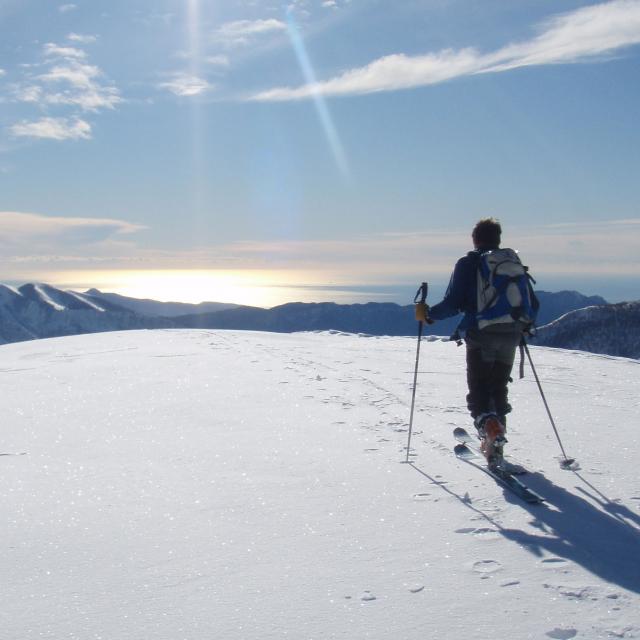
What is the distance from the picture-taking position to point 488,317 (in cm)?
589

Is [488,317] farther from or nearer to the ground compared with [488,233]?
nearer to the ground

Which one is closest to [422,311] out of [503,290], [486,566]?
[503,290]

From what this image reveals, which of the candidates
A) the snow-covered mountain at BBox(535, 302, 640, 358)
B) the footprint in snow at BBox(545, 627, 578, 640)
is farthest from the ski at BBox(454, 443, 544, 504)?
the snow-covered mountain at BBox(535, 302, 640, 358)

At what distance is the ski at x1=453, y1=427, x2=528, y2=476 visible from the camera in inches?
222

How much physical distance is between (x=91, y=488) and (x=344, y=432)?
2928mm

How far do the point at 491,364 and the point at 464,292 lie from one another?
0.74 meters

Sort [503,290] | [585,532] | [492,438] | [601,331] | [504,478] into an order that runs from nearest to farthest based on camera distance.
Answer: [585,532] → [504,478] → [492,438] → [503,290] → [601,331]

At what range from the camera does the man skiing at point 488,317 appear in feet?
19.2

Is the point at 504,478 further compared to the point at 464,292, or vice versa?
the point at 464,292

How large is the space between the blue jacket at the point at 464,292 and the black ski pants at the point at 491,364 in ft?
0.58

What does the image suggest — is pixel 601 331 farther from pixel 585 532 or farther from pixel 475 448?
pixel 585 532

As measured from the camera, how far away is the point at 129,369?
1277 cm

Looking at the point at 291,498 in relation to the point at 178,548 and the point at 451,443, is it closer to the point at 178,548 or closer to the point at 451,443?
the point at 178,548

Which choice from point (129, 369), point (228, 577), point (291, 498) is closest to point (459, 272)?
point (291, 498)
